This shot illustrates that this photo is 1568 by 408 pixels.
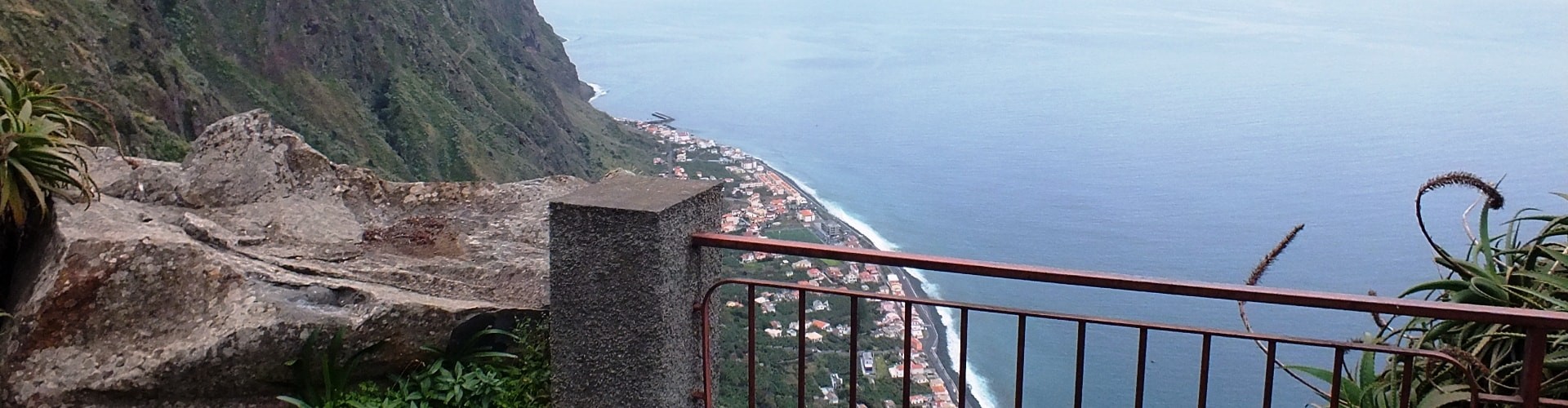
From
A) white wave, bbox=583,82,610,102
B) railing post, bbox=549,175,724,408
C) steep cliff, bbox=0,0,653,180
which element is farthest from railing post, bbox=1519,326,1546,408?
white wave, bbox=583,82,610,102

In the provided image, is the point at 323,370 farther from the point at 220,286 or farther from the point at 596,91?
the point at 596,91

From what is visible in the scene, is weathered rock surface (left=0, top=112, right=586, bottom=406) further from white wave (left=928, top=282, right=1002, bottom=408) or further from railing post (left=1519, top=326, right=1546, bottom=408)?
white wave (left=928, top=282, right=1002, bottom=408)

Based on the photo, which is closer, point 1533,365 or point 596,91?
point 1533,365

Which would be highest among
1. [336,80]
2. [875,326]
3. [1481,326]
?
[336,80]

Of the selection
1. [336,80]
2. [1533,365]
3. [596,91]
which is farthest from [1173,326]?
[596,91]

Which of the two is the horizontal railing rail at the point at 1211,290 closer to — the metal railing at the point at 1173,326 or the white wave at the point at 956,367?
the metal railing at the point at 1173,326

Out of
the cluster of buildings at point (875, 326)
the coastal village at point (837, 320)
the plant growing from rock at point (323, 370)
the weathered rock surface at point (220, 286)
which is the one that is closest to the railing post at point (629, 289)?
the coastal village at point (837, 320)

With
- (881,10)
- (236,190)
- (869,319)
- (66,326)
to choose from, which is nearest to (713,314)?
(66,326)
